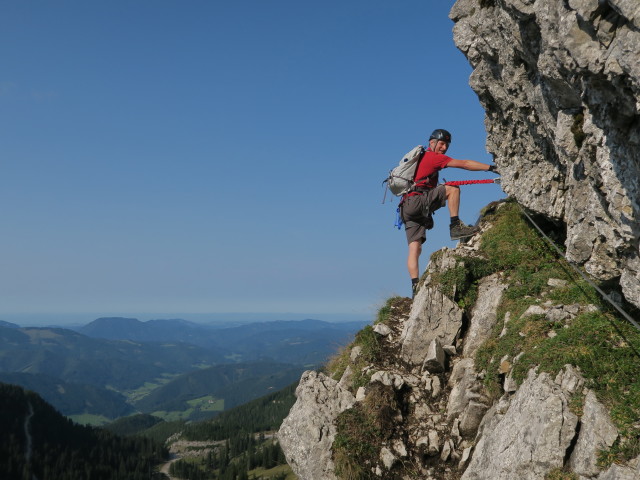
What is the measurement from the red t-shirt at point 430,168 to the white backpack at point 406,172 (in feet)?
0.64

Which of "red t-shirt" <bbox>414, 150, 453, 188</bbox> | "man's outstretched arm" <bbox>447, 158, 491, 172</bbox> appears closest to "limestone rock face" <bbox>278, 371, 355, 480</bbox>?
"red t-shirt" <bbox>414, 150, 453, 188</bbox>

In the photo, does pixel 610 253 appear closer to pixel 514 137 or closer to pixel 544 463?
pixel 544 463

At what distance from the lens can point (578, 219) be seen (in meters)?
9.50

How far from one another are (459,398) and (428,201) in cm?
732

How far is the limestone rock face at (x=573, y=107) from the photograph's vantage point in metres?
6.35

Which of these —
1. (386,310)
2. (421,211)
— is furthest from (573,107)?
(386,310)

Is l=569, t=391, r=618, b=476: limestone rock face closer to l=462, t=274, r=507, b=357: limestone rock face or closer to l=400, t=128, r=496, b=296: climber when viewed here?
l=462, t=274, r=507, b=357: limestone rock face

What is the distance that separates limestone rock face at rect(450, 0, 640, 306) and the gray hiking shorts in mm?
2438

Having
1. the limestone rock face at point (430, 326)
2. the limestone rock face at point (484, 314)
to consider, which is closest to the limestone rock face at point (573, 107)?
the limestone rock face at point (484, 314)

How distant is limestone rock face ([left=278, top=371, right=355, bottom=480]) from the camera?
443 inches

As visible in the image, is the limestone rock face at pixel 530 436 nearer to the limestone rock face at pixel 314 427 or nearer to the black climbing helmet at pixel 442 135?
the limestone rock face at pixel 314 427

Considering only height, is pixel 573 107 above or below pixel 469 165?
below

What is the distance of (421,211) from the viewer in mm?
15797

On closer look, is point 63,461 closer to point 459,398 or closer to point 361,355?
point 361,355
